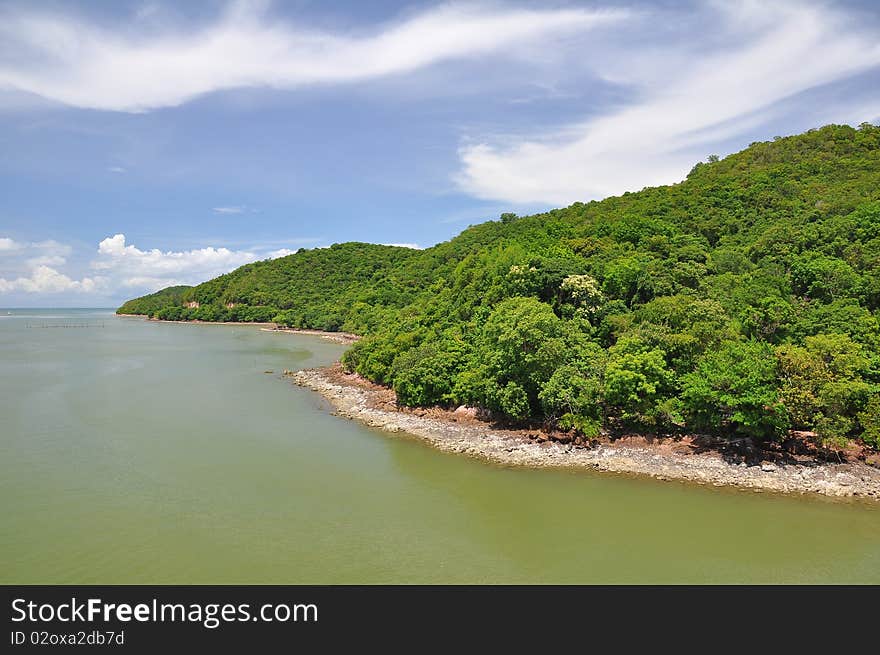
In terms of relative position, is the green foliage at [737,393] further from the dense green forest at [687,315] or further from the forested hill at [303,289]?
the forested hill at [303,289]

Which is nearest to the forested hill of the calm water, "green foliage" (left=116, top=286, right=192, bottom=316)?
"green foliage" (left=116, top=286, right=192, bottom=316)

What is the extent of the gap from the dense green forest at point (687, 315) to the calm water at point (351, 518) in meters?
3.33

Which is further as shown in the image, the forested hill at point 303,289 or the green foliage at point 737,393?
the forested hill at point 303,289

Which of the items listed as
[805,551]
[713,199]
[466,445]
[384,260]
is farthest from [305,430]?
[384,260]

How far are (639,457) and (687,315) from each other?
20.8ft

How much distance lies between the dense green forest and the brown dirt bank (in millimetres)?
856

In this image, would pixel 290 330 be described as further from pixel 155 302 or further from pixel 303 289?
pixel 155 302

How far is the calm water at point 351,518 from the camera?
11.0m

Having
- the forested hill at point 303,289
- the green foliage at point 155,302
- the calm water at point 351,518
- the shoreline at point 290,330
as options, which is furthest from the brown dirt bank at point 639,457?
the green foliage at point 155,302

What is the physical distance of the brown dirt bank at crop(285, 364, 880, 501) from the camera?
584 inches

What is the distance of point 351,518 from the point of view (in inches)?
529

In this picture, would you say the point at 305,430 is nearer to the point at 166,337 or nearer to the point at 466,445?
the point at 466,445

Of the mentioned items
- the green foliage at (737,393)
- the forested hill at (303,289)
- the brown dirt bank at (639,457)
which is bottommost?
the brown dirt bank at (639,457)

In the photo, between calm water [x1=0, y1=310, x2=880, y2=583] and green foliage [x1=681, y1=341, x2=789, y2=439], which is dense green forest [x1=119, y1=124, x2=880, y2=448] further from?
calm water [x1=0, y1=310, x2=880, y2=583]
